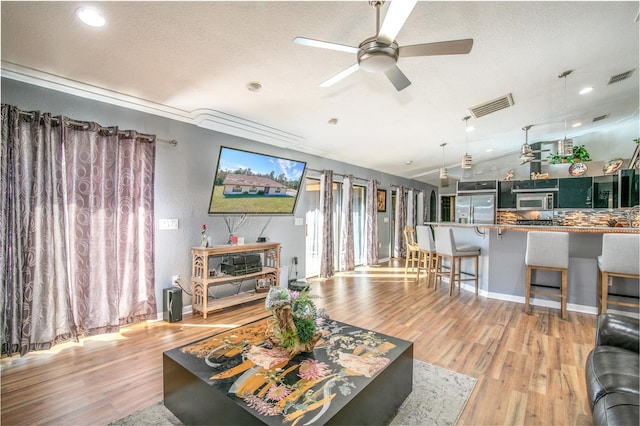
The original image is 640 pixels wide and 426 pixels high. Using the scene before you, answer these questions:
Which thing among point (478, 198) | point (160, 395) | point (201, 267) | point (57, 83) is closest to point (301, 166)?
point (201, 267)

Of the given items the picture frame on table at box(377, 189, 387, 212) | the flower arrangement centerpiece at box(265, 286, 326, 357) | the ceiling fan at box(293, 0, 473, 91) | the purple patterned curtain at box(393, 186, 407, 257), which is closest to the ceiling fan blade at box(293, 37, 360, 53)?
the ceiling fan at box(293, 0, 473, 91)

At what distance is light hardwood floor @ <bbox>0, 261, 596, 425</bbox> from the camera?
1.86 meters

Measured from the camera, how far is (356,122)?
4328 mm

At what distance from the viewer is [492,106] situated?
160 inches

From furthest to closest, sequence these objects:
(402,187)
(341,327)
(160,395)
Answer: (402,187), (341,327), (160,395)

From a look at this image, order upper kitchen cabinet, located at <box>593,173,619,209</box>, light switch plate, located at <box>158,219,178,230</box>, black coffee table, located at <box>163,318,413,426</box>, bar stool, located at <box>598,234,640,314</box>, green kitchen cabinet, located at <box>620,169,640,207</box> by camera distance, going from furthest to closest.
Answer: upper kitchen cabinet, located at <box>593,173,619,209</box>, green kitchen cabinet, located at <box>620,169,640,207</box>, light switch plate, located at <box>158,219,178,230</box>, bar stool, located at <box>598,234,640,314</box>, black coffee table, located at <box>163,318,413,426</box>

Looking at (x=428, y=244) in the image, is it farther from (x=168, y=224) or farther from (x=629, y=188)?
(x=629, y=188)

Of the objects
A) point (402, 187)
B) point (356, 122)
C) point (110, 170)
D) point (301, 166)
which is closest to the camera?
point (110, 170)

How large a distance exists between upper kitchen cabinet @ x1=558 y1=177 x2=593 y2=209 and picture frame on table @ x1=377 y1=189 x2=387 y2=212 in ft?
13.1

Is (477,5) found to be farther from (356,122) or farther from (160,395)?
(160,395)

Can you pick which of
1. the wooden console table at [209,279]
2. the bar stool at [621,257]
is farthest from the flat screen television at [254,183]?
the bar stool at [621,257]

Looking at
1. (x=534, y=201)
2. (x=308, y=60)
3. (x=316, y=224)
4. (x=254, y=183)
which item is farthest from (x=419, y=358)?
(x=534, y=201)

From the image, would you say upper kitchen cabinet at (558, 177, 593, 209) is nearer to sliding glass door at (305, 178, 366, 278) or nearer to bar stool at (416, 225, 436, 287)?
bar stool at (416, 225, 436, 287)

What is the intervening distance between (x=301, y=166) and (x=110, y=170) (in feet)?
8.75
